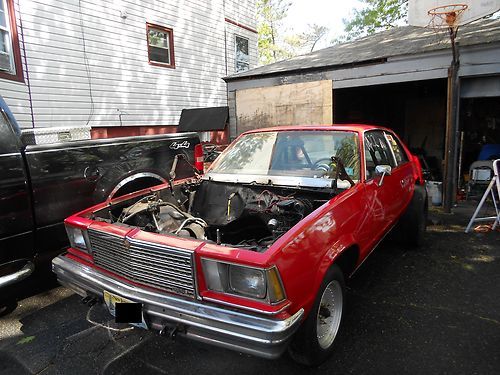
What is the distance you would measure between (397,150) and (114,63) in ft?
24.7

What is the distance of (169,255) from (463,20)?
613 cm

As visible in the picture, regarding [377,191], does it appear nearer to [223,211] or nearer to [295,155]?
[295,155]

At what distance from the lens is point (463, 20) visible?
5922 millimetres

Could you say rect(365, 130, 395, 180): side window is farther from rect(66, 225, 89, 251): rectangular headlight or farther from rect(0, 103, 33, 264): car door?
rect(0, 103, 33, 264): car door

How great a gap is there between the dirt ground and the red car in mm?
392

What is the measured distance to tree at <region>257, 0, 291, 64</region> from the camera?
99.2 feet

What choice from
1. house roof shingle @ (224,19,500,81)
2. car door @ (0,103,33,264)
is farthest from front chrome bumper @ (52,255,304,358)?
house roof shingle @ (224,19,500,81)

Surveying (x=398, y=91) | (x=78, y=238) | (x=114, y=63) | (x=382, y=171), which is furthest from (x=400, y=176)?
(x=398, y=91)

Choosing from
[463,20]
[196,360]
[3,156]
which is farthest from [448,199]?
[3,156]

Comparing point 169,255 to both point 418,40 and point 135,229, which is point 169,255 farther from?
point 418,40

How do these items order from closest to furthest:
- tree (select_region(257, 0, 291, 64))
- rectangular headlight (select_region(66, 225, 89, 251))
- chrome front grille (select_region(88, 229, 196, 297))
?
chrome front grille (select_region(88, 229, 196, 297)) → rectangular headlight (select_region(66, 225, 89, 251)) → tree (select_region(257, 0, 291, 64))

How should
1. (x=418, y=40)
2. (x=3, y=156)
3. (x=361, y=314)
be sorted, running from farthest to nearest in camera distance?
(x=418, y=40), (x=361, y=314), (x=3, y=156)

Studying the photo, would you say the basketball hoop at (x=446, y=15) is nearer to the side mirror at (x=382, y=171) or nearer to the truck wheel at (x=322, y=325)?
the side mirror at (x=382, y=171)

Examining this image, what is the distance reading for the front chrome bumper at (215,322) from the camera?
1998mm
